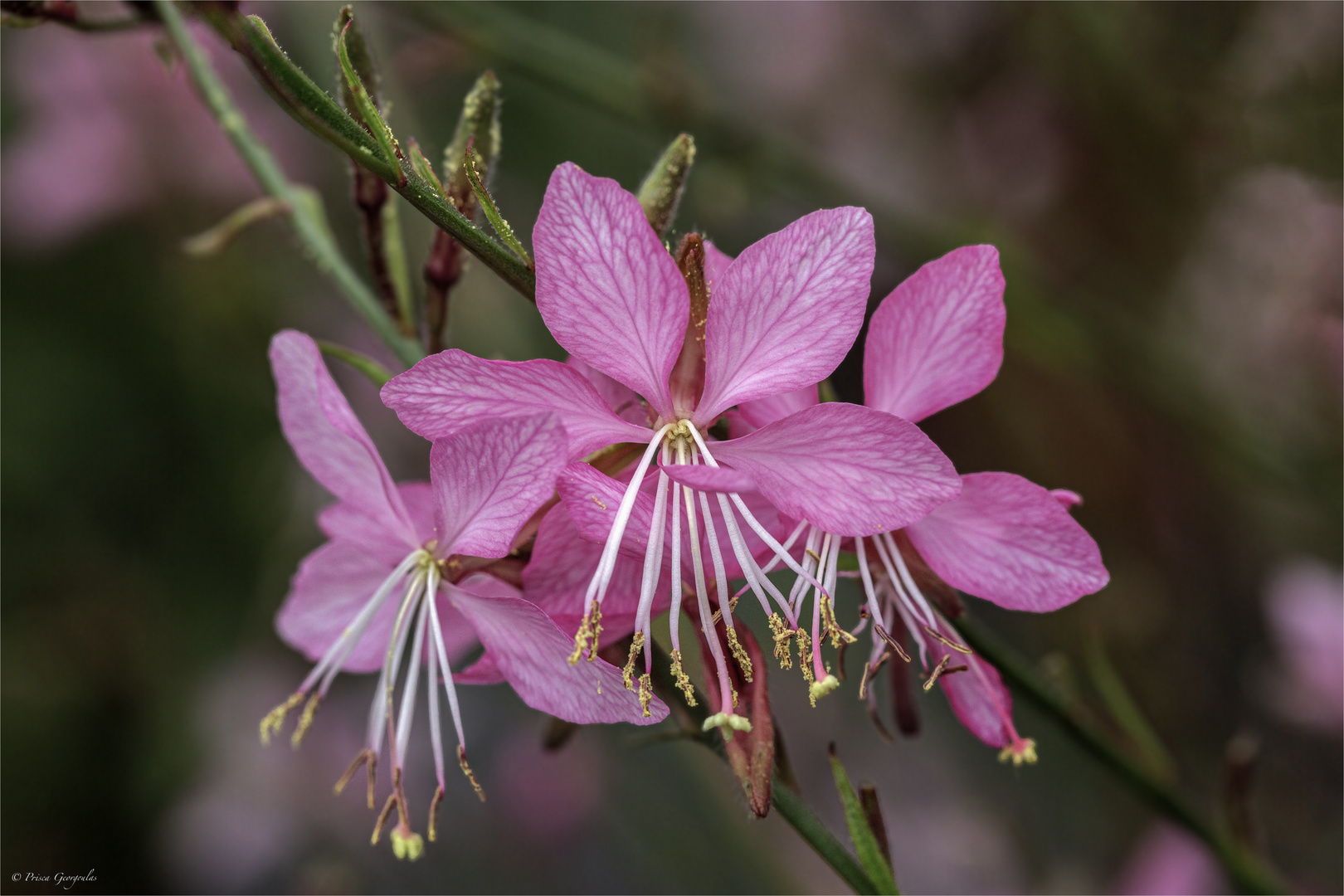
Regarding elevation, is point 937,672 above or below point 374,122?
below

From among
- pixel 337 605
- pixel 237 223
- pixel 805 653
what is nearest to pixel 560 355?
pixel 237 223

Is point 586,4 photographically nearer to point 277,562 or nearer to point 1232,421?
point 277,562

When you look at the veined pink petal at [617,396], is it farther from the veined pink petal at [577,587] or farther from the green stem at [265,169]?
the green stem at [265,169]

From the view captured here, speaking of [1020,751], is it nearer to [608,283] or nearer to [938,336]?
[938,336]

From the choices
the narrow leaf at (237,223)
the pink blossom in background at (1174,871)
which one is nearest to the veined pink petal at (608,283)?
the narrow leaf at (237,223)

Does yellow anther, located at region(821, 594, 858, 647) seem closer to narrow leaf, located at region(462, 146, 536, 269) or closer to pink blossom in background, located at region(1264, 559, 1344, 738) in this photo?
narrow leaf, located at region(462, 146, 536, 269)
